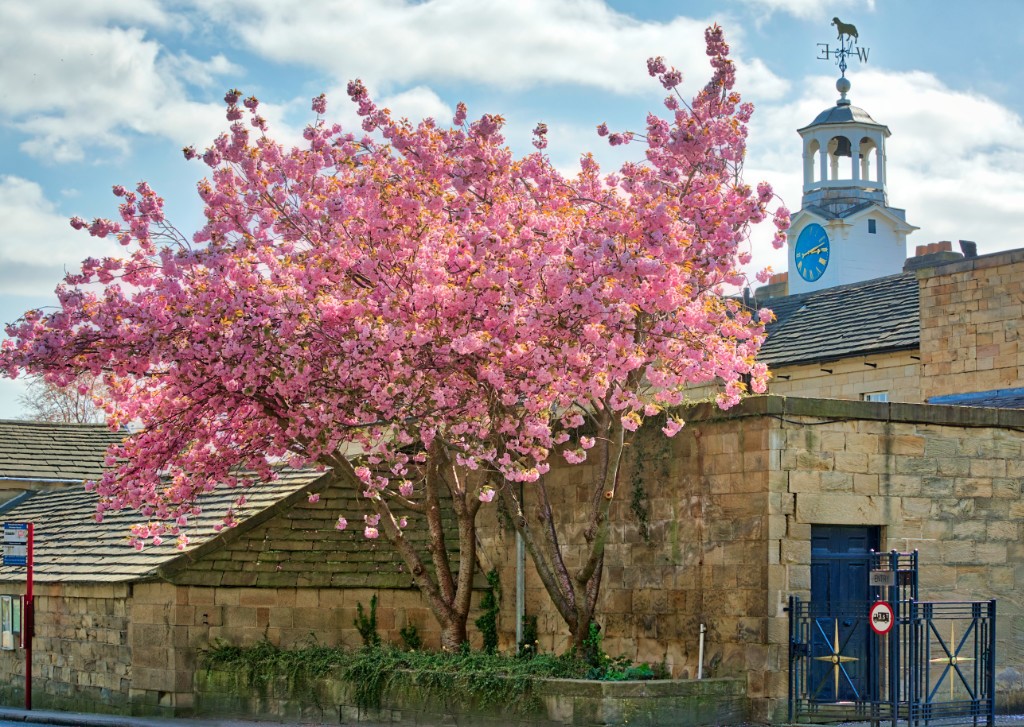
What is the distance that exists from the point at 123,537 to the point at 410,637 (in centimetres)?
566

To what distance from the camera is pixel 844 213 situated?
59.3m

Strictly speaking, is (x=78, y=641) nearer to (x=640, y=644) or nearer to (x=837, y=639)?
(x=640, y=644)

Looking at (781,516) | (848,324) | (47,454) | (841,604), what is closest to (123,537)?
(781,516)

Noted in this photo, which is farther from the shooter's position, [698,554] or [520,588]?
[520,588]

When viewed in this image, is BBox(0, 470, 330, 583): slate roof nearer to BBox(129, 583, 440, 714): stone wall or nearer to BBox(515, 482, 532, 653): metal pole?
BBox(129, 583, 440, 714): stone wall

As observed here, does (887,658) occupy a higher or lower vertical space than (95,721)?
higher

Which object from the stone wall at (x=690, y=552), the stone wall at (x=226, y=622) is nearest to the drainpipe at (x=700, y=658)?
the stone wall at (x=690, y=552)

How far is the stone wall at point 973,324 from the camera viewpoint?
1063 inches

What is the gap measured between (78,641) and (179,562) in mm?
3768

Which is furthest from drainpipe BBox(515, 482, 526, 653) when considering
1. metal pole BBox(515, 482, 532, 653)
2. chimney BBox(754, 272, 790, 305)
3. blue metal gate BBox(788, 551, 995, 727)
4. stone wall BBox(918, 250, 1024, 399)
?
chimney BBox(754, 272, 790, 305)

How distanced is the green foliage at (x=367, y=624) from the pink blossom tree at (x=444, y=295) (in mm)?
3407

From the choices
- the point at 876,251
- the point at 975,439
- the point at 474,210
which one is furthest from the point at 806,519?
the point at 876,251

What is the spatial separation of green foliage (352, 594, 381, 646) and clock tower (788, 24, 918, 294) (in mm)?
40745

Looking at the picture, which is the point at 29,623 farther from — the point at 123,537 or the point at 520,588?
the point at 520,588
